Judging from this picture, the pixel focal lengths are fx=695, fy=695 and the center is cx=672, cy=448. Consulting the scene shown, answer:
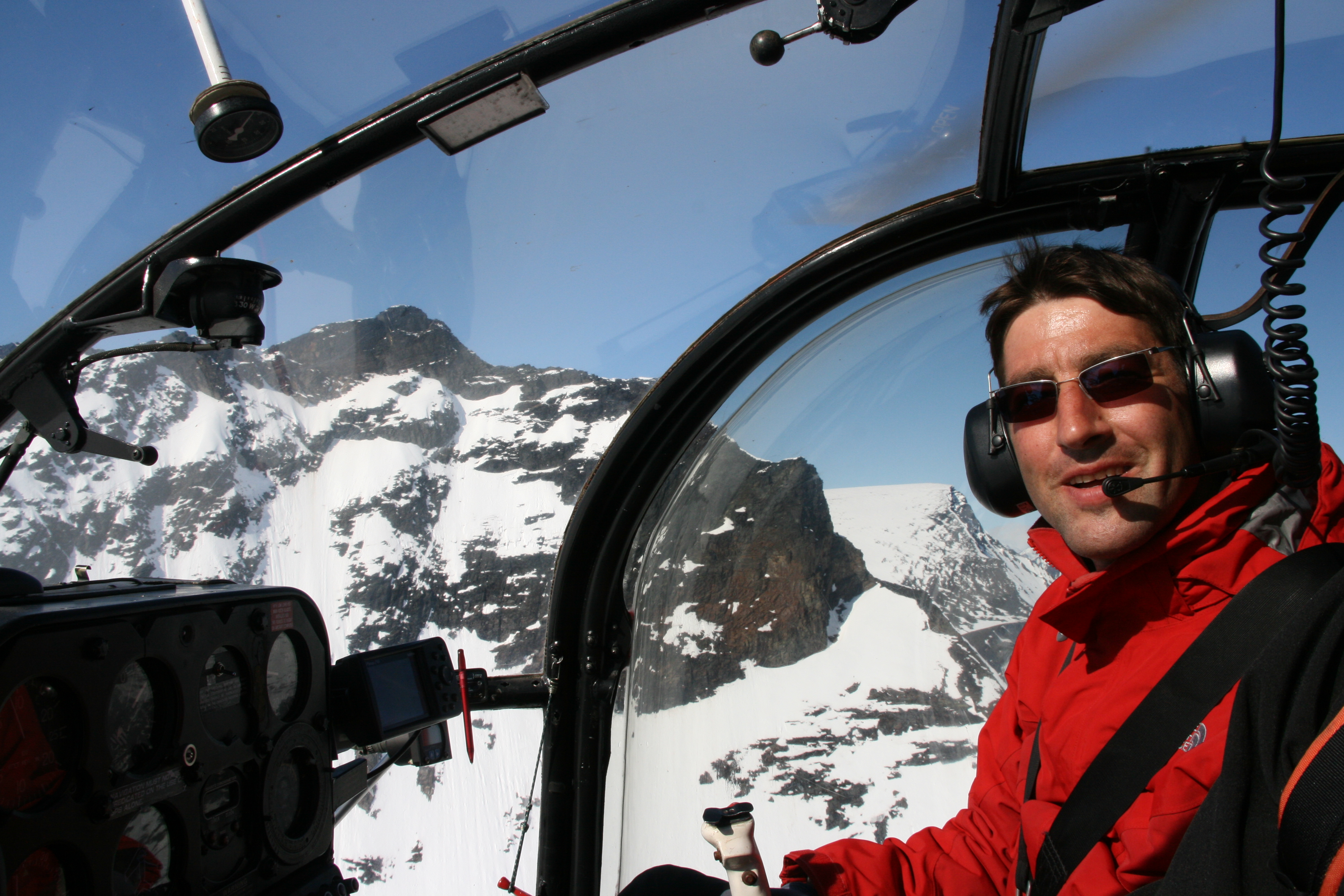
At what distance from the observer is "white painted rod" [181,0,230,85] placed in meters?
1.31

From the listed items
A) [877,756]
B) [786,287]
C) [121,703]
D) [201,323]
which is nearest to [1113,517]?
[786,287]

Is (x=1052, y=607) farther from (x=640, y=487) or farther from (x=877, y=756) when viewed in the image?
(x=640, y=487)

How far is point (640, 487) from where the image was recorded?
8.42 feet

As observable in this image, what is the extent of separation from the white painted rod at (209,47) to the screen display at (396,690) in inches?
54.6

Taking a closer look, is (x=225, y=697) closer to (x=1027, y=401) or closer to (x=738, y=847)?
(x=738, y=847)

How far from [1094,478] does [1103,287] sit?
0.39m

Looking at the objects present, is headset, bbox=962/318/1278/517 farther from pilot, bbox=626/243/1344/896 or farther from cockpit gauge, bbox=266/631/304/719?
cockpit gauge, bbox=266/631/304/719

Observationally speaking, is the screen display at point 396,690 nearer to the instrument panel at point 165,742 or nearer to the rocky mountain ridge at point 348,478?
the instrument panel at point 165,742

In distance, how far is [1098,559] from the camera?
125 cm

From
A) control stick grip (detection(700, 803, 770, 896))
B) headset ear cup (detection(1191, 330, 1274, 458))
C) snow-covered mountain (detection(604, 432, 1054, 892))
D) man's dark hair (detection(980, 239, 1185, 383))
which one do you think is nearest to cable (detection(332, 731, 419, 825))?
snow-covered mountain (detection(604, 432, 1054, 892))

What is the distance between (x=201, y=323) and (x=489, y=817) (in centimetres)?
3791

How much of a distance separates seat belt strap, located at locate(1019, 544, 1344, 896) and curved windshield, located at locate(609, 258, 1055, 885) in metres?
1.18

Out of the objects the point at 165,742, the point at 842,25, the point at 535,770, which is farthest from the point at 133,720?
the point at 842,25

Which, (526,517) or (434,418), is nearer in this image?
(434,418)
